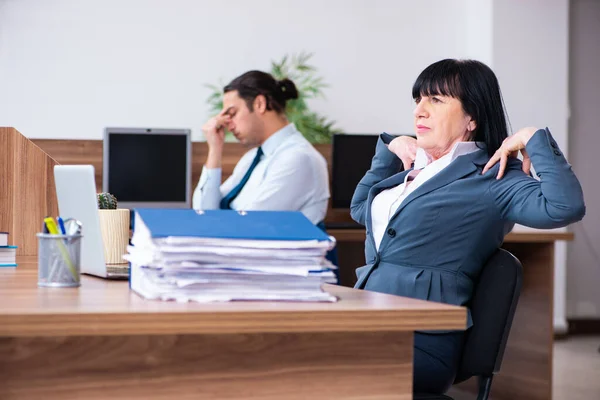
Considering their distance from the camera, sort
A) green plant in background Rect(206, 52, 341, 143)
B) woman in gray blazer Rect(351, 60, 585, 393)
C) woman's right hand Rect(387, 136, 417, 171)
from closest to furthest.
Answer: woman in gray blazer Rect(351, 60, 585, 393) → woman's right hand Rect(387, 136, 417, 171) → green plant in background Rect(206, 52, 341, 143)

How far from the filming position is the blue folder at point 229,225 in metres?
1.23

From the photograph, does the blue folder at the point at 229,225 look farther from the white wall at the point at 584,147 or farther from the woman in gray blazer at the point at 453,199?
the white wall at the point at 584,147

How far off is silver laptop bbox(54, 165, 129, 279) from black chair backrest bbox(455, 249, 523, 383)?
741 millimetres

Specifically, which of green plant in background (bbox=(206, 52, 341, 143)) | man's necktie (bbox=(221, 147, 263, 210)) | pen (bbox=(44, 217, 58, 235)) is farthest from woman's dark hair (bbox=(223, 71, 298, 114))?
pen (bbox=(44, 217, 58, 235))

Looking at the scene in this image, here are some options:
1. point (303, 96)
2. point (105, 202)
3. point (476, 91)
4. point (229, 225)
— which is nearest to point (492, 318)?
point (476, 91)

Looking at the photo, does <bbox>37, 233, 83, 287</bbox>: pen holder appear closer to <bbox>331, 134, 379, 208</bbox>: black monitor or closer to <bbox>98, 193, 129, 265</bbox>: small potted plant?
<bbox>98, 193, 129, 265</bbox>: small potted plant

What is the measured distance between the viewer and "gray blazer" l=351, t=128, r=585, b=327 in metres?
1.95

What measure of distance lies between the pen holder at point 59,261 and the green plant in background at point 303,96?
13.9ft

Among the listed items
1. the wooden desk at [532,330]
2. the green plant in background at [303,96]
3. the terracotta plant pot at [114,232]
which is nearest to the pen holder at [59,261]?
the terracotta plant pot at [114,232]

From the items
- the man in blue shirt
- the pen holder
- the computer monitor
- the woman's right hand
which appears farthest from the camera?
the computer monitor

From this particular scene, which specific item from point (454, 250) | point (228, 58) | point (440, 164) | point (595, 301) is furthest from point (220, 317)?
point (595, 301)

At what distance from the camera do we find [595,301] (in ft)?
21.9

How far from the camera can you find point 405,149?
2461 millimetres

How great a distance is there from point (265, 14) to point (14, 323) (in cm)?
562
